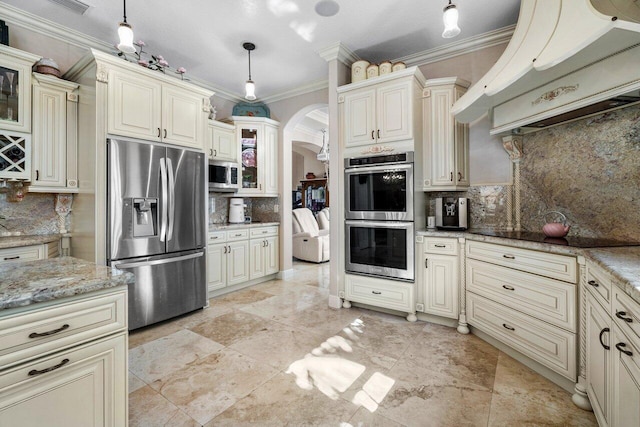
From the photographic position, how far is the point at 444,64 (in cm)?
325

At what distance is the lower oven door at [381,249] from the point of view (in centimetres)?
288

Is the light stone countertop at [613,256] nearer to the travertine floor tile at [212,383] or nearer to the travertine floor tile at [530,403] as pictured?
the travertine floor tile at [530,403]

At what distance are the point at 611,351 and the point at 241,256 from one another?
11.8ft

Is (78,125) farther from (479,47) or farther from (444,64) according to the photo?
(479,47)

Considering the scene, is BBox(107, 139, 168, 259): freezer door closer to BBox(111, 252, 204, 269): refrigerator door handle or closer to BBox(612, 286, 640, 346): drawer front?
BBox(111, 252, 204, 269): refrigerator door handle

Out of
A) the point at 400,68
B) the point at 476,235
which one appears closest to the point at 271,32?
the point at 400,68

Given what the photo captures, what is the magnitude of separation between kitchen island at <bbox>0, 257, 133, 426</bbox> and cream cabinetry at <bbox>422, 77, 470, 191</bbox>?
2770mm

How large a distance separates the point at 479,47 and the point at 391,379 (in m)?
3.32

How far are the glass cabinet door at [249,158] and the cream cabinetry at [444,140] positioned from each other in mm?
2463

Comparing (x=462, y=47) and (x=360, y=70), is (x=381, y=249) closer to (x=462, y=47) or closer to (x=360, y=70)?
(x=360, y=70)

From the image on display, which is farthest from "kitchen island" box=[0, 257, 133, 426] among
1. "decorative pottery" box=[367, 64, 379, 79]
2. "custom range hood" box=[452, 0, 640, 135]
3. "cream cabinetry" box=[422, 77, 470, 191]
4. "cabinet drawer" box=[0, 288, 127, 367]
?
"decorative pottery" box=[367, 64, 379, 79]

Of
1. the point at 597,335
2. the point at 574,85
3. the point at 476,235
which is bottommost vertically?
the point at 597,335

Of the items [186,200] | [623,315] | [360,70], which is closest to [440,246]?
[623,315]

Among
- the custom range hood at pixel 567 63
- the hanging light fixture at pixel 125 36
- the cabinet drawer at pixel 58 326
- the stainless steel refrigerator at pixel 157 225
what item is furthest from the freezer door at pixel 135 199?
the custom range hood at pixel 567 63
